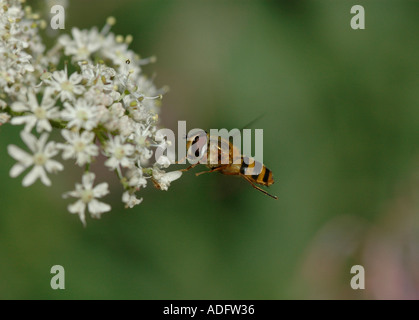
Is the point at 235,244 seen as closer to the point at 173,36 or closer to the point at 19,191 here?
the point at 19,191

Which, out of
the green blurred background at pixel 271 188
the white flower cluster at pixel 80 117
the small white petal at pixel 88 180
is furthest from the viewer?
the green blurred background at pixel 271 188

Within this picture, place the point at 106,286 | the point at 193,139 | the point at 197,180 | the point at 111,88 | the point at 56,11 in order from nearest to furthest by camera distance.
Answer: the point at 111,88 < the point at 193,139 < the point at 56,11 < the point at 106,286 < the point at 197,180

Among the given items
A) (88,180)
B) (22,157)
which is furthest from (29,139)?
(88,180)

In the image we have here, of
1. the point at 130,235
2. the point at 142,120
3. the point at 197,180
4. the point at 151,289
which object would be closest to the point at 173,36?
the point at 197,180

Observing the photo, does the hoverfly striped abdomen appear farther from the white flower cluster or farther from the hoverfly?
the white flower cluster

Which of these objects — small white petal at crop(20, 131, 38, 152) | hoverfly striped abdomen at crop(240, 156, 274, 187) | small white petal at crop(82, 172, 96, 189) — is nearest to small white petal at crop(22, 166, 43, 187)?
small white petal at crop(20, 131, 38, 152)

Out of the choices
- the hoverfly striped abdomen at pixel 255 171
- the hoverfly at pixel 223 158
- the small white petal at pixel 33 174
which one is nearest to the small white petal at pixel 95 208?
the small white petal at pixel 33 174

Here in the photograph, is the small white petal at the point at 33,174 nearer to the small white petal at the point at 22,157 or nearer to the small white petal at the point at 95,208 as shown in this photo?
the small white petal at the point at 22,157

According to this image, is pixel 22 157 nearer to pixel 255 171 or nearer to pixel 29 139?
pixel 29 139
